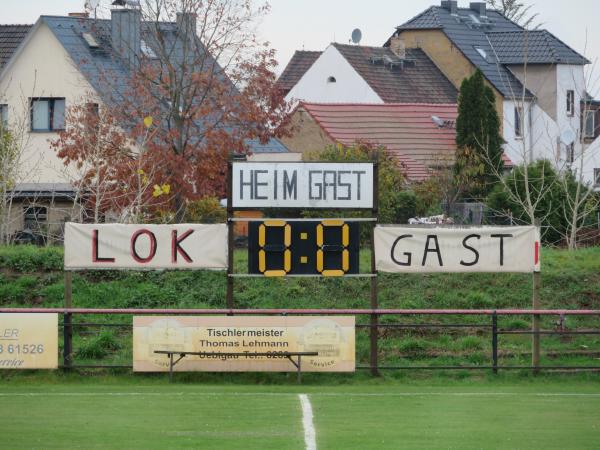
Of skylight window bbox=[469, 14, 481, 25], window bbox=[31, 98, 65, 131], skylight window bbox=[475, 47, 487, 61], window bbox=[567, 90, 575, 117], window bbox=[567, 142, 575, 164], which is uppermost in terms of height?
skylight window bbox=[469, 14, 481, 25]

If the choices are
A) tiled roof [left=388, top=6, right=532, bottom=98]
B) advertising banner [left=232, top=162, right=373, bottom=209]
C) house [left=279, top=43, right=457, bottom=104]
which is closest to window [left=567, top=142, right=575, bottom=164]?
tiled roof [left=388, top=6, right=532, bottom=98]

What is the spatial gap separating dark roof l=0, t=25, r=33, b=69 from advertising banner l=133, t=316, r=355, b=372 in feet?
104

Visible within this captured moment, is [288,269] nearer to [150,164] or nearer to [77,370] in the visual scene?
[77,370]

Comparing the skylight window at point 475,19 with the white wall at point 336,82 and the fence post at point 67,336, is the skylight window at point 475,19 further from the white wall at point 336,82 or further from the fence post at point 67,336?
the fence post at point 67,336

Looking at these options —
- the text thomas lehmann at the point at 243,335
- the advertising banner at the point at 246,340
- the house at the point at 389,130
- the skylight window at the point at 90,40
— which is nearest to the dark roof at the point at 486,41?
the house at the point at 389,130

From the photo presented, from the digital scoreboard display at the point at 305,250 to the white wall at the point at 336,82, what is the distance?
146ft

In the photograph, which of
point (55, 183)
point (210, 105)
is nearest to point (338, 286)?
point (210, 105)

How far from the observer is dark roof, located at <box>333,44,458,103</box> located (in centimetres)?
6819

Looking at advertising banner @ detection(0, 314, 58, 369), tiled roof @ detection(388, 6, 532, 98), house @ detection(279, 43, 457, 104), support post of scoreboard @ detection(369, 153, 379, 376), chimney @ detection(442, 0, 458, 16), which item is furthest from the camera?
chimney @ detection(442, 0, 458, 16)

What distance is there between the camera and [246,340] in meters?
22.7

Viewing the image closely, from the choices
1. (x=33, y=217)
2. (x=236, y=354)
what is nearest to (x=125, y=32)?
(x=33, y=217)

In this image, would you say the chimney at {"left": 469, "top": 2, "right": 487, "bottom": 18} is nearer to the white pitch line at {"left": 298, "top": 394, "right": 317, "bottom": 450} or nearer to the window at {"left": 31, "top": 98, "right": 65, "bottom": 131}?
the window at {"left": 31, "top": 98, "right": 65, "bottom": 131}

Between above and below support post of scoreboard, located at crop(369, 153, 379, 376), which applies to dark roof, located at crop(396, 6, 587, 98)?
above

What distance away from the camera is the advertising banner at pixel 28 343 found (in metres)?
22.7
